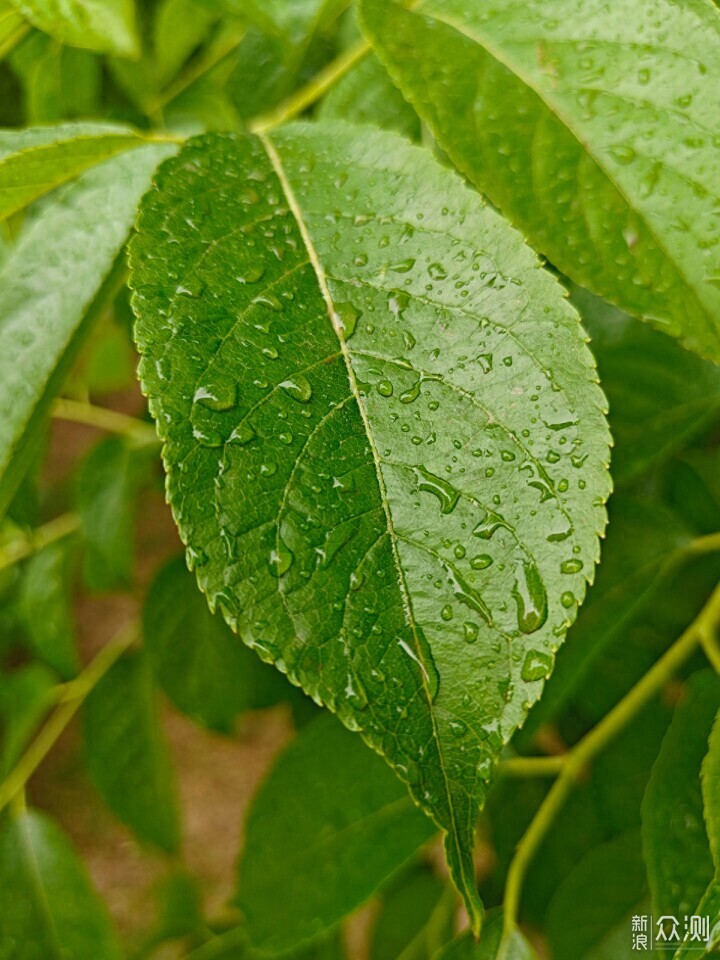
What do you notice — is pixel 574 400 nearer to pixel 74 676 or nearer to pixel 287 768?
pixel 287 768

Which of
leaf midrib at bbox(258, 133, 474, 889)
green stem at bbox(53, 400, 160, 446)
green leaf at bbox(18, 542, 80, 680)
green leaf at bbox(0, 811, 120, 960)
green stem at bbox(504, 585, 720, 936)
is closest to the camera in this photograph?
leaf midrib at bbox(258, 133, 474, 889)

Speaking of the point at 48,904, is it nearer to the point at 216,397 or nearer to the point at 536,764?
the point at 536,764

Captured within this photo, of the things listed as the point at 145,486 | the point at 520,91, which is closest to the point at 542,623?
the point at 520,91

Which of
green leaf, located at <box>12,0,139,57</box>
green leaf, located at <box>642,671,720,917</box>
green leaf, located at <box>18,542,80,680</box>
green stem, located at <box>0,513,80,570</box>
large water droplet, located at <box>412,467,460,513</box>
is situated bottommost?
green leaf, located at <box>642,671,720,917</box>

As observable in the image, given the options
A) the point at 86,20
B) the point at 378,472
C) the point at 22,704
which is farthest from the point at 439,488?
the point at 22,704

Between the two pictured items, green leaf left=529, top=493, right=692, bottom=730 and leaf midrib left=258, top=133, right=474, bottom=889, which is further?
green leaf left=529, top=493, right=692, bottom=730

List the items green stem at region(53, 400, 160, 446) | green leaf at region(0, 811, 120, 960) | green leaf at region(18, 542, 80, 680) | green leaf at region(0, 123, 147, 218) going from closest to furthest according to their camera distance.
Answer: green leaf at region(0, 123, 147, 218) → green leaf at region(0, 811, 120, 960) → green leaf at region(18, 542, 80, 680) → green stem at region(53, 400, 160, 446)

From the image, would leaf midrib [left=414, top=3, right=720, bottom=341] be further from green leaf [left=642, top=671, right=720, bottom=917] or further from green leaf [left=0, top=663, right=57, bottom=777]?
green leaf [left=0, top=663, right=57, bottom=777]

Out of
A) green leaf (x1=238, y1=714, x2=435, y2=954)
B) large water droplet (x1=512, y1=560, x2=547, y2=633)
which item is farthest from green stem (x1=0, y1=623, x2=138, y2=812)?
large water droplet (x1=512, y1=560, x2=547, y2=633)
